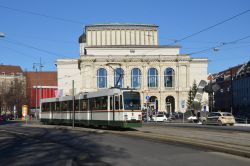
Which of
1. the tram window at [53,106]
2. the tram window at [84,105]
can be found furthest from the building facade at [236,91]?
the tram window at [84,105]

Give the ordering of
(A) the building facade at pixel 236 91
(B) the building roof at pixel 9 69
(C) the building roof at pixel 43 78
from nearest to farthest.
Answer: (A) the building facade at pixel 236 91, (C) the building roof at pixel 43 78, (B) the building roof at pixel 9 69

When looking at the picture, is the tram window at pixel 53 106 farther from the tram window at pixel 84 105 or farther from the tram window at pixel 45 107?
the tram window at pixel 84 105

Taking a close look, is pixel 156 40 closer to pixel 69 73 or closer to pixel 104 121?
pixel 69 73

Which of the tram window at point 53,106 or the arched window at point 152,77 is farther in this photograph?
the arched window at point 152,77

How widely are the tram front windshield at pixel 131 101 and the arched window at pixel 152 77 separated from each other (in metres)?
91.5

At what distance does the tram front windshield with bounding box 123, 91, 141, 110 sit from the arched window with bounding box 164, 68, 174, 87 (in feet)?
300

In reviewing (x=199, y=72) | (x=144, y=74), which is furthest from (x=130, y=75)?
(x=199, y=72)

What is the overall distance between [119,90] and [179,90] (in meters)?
93.0

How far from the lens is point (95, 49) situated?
126938 millimetres

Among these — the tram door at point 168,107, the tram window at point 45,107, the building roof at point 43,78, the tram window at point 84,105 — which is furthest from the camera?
the building roof at point 43,78

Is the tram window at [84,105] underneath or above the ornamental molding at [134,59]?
underneath

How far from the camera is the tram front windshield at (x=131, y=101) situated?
1372 inches

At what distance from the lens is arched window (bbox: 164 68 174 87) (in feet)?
417

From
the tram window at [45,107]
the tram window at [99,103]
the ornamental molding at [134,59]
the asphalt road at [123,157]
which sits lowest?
the asphalt road at [123,157]
